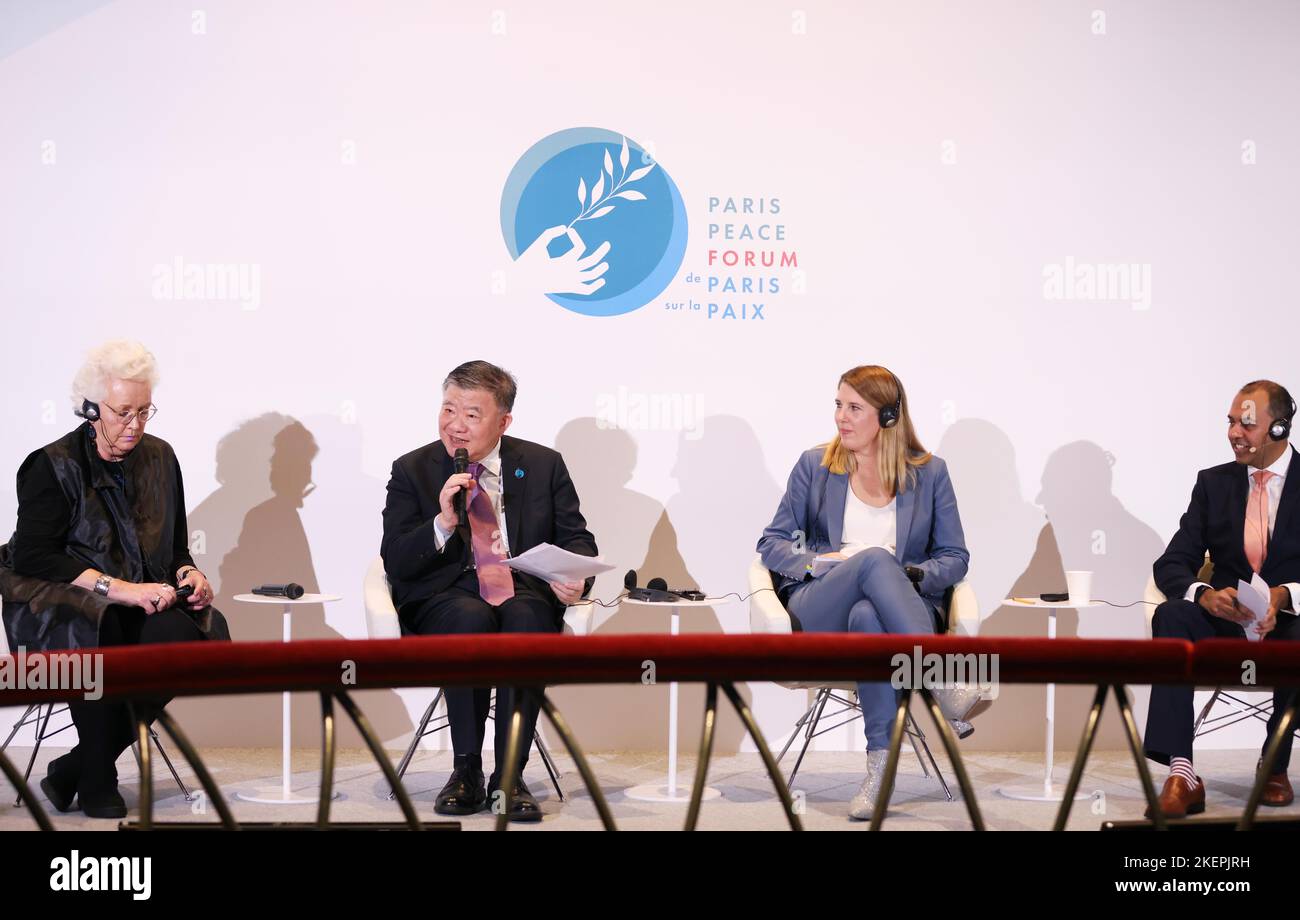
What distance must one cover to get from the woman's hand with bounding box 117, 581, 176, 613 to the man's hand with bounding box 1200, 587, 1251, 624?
324cm

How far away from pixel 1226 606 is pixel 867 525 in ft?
3.77

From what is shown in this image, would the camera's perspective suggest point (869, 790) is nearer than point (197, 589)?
→ Yes

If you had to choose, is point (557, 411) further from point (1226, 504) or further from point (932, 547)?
point (1226, 504)

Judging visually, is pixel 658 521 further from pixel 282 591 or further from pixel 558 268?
pixel 282 591

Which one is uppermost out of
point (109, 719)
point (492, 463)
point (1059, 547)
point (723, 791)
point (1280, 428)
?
point (1280, 428)

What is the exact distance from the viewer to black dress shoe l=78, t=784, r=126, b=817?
3582 millimetres

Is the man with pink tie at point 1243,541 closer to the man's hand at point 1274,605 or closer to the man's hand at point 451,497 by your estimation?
the man's hand at point 1274,605

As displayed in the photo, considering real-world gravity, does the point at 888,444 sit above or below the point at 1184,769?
above

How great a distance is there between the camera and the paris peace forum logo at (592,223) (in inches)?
191

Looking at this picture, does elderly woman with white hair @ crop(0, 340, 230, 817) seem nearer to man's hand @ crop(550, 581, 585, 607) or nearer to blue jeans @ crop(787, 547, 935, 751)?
man's hand @ crop(550, 581, 585, 607)

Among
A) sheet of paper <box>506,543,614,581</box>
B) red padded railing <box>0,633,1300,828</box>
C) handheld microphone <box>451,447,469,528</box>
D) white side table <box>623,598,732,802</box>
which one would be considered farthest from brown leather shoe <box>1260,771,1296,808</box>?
red padded railing <box>0,633,1300,828</box>

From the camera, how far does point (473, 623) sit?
12.0 feet
